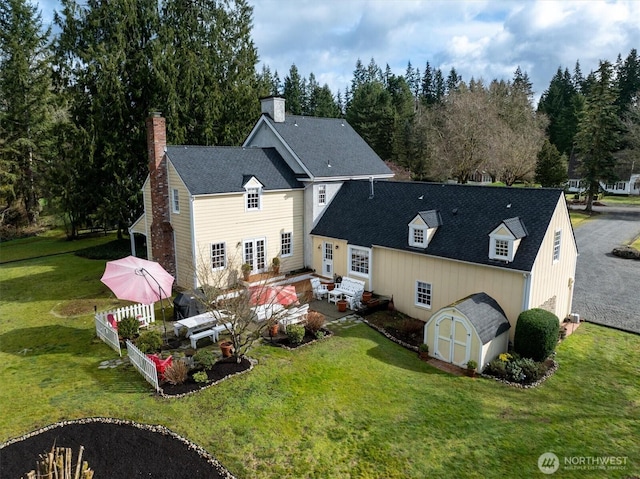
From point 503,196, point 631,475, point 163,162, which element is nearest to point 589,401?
point 631,475

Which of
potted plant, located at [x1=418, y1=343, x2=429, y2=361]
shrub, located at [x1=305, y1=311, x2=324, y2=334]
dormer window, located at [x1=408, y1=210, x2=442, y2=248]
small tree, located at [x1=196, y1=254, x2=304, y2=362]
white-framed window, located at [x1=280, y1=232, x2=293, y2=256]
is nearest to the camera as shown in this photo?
small tree, located at [x1=196, y1=254, x2=304, y2=362]

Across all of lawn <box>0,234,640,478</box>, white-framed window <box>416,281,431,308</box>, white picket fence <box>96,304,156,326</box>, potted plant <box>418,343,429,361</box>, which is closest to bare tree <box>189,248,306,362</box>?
lawn <box>0,234,640,478</box>

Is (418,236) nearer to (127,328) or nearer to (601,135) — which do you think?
(127,328)

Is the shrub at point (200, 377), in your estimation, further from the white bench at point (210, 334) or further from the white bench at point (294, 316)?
the white bench at point (294, 316)

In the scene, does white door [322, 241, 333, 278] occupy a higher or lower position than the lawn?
higher

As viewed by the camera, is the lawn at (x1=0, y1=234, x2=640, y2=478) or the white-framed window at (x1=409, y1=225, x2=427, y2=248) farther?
the white-framed window at (x1=409, y1=225, x2=427, y2=248)

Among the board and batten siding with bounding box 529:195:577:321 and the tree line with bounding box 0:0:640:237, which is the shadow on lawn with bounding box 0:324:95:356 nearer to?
the tree line with bounding box 0:0:640:237
